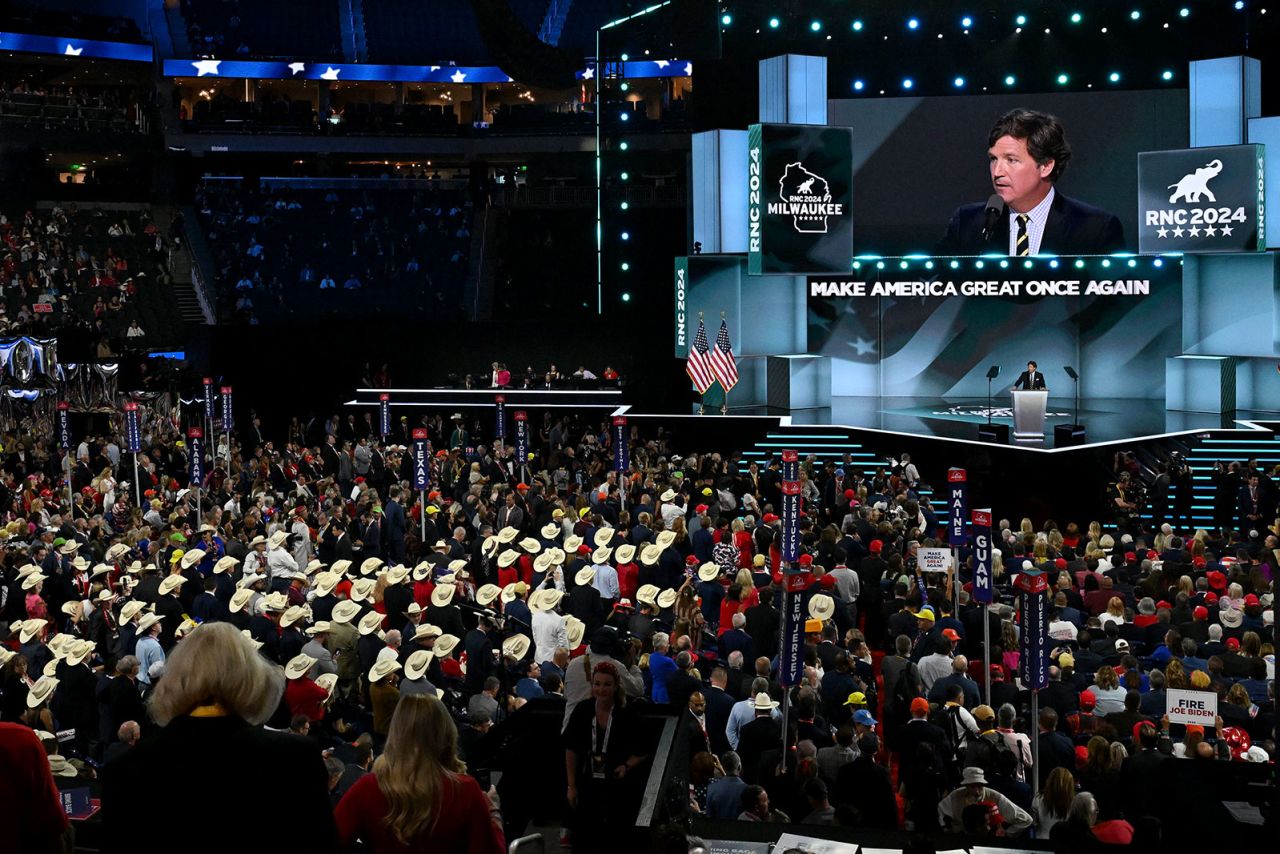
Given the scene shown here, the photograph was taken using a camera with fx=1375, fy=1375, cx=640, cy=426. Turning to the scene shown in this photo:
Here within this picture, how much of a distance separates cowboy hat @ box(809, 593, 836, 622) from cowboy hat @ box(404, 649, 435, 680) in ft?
12.6

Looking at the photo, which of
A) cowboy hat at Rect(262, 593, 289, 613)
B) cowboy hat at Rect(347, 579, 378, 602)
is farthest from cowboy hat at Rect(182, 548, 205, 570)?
cowboy hat at Rect(262, 593, 289, 613)

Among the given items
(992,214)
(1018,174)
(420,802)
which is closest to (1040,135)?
(1018,174)

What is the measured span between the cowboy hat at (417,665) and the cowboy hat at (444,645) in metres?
0.53

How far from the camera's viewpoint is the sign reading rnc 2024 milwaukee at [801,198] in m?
28.3

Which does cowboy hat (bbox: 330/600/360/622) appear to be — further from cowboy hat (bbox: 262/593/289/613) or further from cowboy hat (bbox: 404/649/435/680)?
cowboy hat (bbox: 404/649/435/680)

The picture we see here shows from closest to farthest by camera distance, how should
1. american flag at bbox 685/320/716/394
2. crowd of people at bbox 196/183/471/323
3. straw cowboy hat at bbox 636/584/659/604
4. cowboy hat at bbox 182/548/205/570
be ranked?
1. straw cowboy hat at bbox 636/584/659/604
2. cowboy hat at bbox 182/548/205/570
3. american flag at bbox 685/320/716/394
4. crowd of people at bbox 196/183/471/323

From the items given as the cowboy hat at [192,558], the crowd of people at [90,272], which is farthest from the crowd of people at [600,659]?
the crowd of people at [90,272]

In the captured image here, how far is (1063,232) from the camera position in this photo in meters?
28.5

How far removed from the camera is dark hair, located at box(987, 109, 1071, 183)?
2880 centimetres

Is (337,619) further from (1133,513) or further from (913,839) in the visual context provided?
(1133,513)

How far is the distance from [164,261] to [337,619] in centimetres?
2951

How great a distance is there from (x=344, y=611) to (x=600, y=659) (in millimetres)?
5839

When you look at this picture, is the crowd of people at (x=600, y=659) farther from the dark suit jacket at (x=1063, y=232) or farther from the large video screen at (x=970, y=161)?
the large video screen at (x=970, y=161)

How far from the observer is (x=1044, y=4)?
1101 inches
